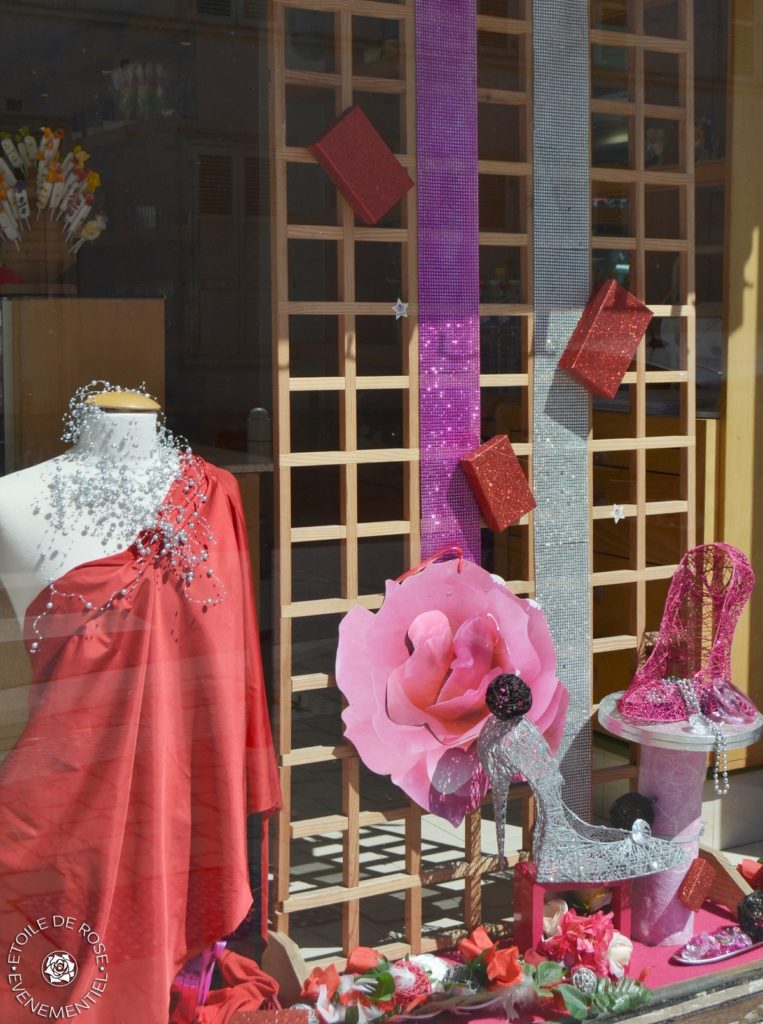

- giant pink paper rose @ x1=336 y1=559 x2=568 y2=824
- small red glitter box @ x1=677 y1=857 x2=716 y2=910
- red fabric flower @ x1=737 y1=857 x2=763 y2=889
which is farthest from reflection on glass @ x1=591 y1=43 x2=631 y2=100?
red fabric flower @ x1=737 y1=857 x2=763 y2=889

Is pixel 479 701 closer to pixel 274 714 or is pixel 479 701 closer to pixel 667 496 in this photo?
pixel 274 714

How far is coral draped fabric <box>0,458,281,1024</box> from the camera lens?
2.03 meters

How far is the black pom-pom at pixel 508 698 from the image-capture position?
2408 mm

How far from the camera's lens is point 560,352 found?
263cm

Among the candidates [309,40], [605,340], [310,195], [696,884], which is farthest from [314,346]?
[696,884]

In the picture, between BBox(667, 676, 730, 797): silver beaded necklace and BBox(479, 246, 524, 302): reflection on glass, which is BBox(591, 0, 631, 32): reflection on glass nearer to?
BBox(479, 246, 524, 302): reflection on glass

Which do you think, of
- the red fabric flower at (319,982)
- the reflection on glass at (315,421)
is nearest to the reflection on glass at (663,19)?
the reflection on glass at (315,421)

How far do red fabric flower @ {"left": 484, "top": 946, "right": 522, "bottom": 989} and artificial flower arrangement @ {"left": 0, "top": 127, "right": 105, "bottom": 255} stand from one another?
143 centimetres

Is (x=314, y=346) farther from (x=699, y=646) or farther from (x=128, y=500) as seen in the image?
(x=699, y=646)

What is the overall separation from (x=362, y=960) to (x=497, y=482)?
0.91 metres

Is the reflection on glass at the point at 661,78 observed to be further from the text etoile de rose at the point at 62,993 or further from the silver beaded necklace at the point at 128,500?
the text etoile de rose at the point at 62,993

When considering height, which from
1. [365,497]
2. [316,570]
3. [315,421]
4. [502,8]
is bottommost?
[316,570]

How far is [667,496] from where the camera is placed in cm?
287

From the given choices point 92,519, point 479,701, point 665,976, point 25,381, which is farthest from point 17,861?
point 665,976
